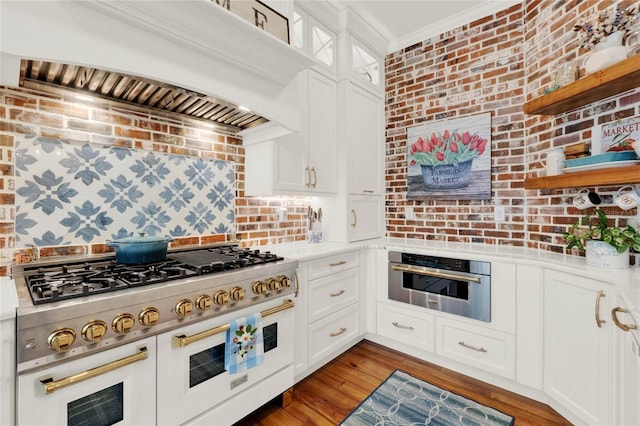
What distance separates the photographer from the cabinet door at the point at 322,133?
2533 millimetres

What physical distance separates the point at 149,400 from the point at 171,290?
467 millimetres

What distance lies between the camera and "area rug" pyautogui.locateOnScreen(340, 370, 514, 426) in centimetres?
179

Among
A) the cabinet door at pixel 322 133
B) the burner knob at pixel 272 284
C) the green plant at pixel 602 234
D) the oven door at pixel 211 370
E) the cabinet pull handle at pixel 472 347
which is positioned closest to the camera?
the oven door at pixel 211 370

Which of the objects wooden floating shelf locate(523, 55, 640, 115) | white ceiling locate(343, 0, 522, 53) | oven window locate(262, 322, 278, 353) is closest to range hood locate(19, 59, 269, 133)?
oven window locate(262, 322, 278, 353)

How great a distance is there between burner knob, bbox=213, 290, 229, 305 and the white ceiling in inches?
102

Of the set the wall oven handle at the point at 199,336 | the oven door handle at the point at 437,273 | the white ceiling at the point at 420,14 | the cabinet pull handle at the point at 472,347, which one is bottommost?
the cabinet pull handle at the point at 472,347

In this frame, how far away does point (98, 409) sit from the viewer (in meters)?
1.16

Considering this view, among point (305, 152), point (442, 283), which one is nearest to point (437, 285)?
point (442, 283)

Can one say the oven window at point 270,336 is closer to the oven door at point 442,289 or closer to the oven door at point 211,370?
the oven door at point 211,370

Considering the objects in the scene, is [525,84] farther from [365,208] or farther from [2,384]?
[2,384]

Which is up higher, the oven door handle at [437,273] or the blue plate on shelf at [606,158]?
the blue plate on shelf at [606,158]

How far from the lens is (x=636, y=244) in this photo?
5.17ft

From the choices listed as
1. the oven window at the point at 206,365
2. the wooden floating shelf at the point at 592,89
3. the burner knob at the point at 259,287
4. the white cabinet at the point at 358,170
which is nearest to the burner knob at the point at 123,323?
the oven window at the point at 206,365

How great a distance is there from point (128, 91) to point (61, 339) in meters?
1.31
